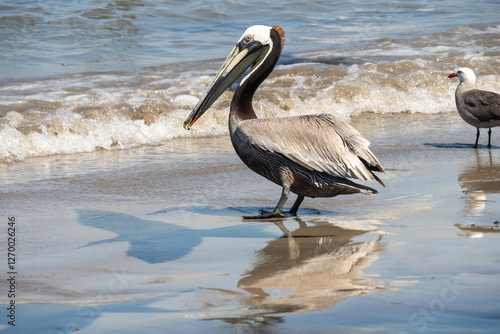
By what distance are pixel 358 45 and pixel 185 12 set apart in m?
6.06

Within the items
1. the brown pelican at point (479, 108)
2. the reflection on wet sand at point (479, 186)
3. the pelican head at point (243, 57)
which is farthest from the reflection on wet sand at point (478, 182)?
the pelican head at point (243, 57)

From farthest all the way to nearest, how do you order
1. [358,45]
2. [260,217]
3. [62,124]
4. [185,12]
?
1. [185,12]
2. [358,45]
3. [62,124]
4. [260,217]

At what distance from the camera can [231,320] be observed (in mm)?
2973

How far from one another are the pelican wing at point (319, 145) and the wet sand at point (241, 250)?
0.40 m

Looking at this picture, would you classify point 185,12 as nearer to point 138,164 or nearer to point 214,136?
point 214,136

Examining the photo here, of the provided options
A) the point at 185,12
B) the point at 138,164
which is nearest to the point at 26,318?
the point at 138,164

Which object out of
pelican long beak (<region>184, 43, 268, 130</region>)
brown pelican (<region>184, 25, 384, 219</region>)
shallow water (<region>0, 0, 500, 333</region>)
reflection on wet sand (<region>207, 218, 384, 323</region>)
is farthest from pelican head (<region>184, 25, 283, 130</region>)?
reflection on wet sand (<region>207, 218, 384, 323</region>)

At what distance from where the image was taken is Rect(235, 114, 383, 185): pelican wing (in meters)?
4.96

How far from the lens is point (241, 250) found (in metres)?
4.27

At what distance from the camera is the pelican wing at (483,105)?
799 centimetres

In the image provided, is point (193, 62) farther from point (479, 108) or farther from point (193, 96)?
point (479, 108)

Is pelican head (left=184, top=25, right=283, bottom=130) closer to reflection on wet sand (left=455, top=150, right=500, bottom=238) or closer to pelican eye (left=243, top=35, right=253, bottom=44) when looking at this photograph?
pelican eye (left=243, top=35, right=253, bottom=44)

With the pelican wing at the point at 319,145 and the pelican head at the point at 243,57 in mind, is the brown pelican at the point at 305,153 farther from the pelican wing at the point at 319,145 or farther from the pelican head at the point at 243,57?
the pelican head at the point at 243,57

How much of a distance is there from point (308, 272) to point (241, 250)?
655 mm
